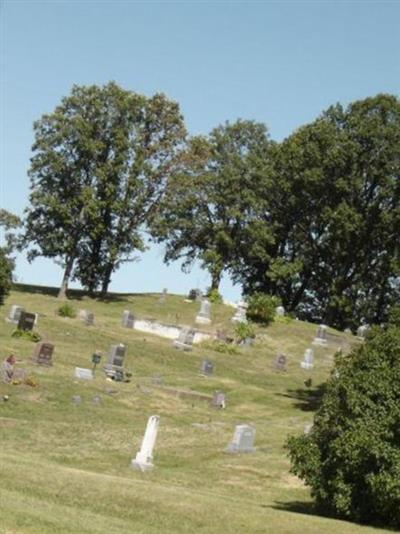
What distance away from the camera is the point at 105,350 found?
40.2m

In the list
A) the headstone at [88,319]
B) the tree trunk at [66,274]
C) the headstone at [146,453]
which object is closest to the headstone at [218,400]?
the headstone at [146,453]

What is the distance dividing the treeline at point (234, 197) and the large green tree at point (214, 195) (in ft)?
0.34

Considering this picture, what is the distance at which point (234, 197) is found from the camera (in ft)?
205

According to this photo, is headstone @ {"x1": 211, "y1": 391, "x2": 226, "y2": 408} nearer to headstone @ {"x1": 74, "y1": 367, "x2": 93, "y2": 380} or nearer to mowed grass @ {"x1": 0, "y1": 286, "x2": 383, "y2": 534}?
mowed grass @ {"x1": 0, "y1": 286, "x2": 383, "y2": 534}

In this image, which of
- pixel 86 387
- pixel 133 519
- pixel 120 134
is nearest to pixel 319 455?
pixel 133 519

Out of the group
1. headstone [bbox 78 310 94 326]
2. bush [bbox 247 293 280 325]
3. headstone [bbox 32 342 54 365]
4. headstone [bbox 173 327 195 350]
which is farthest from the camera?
bush [bbox 247 293 280 325]

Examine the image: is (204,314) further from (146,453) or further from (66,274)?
(146,453)

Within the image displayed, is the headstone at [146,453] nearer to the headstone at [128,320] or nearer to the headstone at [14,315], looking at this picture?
the headstone at [14,315]

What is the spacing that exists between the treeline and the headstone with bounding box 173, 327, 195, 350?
494 inches

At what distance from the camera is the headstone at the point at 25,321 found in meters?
38.9

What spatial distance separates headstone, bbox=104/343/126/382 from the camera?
33.4 m

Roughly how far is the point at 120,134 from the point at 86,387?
102 ft

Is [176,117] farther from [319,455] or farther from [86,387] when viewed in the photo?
[319,455]

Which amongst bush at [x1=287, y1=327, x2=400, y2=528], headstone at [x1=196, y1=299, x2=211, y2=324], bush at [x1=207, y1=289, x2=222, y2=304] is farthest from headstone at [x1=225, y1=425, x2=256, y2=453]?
bush at [x1=207, y1=289, x2=222, y2=304]
